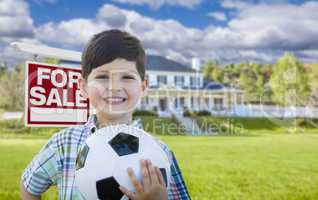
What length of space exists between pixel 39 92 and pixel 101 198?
11.0 ft

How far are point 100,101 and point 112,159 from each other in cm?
32

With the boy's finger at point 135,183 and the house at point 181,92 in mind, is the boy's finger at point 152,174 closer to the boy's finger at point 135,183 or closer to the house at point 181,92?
the boy's finger at point 135,183

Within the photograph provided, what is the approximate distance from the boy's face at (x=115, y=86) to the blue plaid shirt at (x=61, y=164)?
→ 12cm

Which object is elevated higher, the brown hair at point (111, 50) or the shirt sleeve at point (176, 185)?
the brown hair at point (111, 50)

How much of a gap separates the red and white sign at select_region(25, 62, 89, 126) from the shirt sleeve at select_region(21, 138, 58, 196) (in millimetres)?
2914

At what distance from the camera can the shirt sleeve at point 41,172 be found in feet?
6.57

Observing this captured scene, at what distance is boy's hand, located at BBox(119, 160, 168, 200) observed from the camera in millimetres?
1587

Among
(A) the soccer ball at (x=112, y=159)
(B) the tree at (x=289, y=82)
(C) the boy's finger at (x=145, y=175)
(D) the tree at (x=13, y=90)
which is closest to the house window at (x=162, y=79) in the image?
(B) the tree at (x=289, y=82)

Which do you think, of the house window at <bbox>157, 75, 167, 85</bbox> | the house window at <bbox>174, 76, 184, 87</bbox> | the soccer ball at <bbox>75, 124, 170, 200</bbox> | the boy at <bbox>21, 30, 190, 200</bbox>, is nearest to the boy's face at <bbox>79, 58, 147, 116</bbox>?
the boy at <bbox>21, 30, 190, 200</bbox>

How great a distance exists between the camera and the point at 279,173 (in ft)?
28.9

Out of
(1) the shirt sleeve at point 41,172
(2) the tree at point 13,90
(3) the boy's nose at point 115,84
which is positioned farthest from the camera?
(2) the tree at point 13,90

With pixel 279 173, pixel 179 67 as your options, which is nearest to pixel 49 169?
pixel 279 173

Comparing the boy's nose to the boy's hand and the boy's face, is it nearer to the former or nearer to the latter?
the boy's face

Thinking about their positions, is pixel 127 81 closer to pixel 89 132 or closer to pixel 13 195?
pixel 89 132
